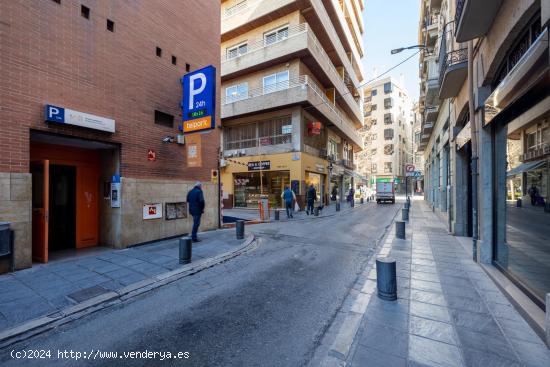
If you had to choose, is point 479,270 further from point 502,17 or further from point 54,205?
point 54,205

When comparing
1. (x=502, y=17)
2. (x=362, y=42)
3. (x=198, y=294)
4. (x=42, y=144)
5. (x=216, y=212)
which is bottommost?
(x=198, y=294)

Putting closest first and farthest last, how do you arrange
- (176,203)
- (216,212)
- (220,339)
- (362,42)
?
(220,339), (176,203), (216,212), (362,42)

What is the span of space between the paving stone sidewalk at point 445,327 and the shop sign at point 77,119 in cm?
768

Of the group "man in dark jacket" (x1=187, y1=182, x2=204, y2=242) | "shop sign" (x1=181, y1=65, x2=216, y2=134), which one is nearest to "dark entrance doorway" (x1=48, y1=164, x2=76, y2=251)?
"man in dark jacket" (x1=187, y1=182, x2=204, y2=242)

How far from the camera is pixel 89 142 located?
274 inches

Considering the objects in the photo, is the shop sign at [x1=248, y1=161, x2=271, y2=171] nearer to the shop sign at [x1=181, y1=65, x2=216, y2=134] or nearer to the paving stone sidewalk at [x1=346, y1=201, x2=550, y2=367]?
the shop sign at [x1=181, y1=65, x2=216, y2=134]

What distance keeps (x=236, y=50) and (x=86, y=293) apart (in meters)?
22.6

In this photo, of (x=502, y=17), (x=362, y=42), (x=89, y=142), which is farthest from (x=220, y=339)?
(x=362, y=42)

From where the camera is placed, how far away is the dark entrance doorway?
23.8 ft

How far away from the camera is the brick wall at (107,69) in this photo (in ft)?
17.9

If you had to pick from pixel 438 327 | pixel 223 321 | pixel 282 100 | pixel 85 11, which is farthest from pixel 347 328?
pixel 282 100

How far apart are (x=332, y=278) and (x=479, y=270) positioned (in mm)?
3283

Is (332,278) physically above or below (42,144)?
below

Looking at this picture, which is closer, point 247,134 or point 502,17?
point 502,17
